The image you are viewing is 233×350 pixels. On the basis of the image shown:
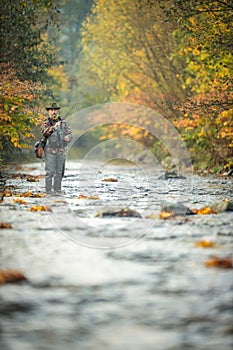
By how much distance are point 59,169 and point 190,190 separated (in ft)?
11.3

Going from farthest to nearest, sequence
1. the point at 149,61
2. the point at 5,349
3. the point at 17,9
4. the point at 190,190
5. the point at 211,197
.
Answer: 1. the point at 149,61
2. the point at 17,9
3. the point at 190,190
4. the point at 211,197
5. the point at 5,349

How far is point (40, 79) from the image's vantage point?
2817 centimetres

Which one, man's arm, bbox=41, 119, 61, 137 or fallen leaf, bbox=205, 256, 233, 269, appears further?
man's arm, bbox=41, 119, 61, 137

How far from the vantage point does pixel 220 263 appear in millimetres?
7836

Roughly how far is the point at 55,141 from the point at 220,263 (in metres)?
9.41

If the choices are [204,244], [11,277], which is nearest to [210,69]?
[204,244]

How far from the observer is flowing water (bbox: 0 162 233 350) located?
5352 millimetres

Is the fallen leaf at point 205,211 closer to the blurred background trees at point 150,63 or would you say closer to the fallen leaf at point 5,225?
the fallen leaf at point 5,225

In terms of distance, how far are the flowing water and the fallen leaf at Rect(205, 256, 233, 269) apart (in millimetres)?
112

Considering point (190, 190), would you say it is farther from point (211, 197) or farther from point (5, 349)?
point (5, 349)

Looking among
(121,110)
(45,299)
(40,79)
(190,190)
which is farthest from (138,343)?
(121,110)

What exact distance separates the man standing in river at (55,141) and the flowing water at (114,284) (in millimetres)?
4291

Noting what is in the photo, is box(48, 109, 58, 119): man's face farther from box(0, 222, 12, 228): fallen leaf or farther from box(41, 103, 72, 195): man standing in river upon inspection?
box(0, 222, 12, 228): fallen leaf

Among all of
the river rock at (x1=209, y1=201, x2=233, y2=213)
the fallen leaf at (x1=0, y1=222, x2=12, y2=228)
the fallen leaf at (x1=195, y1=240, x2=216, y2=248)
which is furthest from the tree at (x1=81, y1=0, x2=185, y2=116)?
the fallen leaf at (x1=195, y1=240, x2=216, y2=248)
